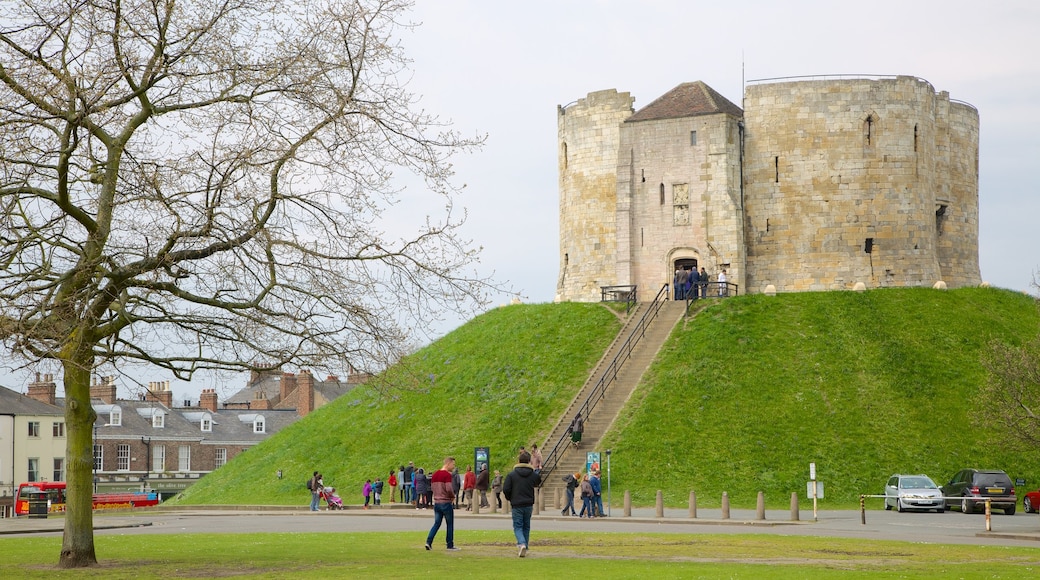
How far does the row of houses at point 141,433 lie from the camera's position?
6719 cm

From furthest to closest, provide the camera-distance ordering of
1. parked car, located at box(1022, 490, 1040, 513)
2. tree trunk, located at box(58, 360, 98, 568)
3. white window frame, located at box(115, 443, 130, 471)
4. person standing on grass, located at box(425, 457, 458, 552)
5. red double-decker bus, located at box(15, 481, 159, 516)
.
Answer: white window frame, located at box(115, 443, 130, 471) < red double-decker bus, located at box(15, 481, 159, 516) < parked car, located at box(1022, 490, 1040, 513) < person standing on grass, located at box(425, 457, 458, 552) < tree trunk, located at box(58, 360, 98, 568)

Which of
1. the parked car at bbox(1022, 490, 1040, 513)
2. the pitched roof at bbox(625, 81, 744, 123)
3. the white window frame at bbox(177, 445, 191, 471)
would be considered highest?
the pitched roof at bbox(625, 81, 744, 123)

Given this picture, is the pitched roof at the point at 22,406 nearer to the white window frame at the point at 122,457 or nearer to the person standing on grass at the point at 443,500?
the white window frame at the point at 122,457

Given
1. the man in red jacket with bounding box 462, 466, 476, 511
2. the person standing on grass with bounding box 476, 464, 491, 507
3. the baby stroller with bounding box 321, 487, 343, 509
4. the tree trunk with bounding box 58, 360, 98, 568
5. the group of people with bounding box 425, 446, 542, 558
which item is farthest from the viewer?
the baby stroller with bounding box 321, 487, 343, 509

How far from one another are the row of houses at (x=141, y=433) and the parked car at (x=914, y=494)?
36925 mm

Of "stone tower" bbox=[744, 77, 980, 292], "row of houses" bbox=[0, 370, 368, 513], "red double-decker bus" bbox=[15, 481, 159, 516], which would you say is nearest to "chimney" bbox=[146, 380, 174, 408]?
"row of houses" bbox=[0, 370, 368, 513]

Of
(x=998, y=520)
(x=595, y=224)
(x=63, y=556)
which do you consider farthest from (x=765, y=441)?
(x=63, y=556)

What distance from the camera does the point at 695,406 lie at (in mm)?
43156

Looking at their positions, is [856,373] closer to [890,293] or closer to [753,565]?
[890,293]

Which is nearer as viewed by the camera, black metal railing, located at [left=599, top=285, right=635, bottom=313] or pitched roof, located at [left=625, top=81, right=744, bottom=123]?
black metal railing, located at [left=599, top=285, right=635, bottom=313]

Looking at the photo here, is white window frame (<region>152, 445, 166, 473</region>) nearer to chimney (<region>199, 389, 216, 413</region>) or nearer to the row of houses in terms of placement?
the row of houses

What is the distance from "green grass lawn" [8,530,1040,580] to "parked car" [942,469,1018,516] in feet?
43.0

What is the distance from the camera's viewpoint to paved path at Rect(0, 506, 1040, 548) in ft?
84.9

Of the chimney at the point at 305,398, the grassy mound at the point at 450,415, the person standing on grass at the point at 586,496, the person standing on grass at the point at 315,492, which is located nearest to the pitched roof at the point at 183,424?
the chimney at the point at 305,398
